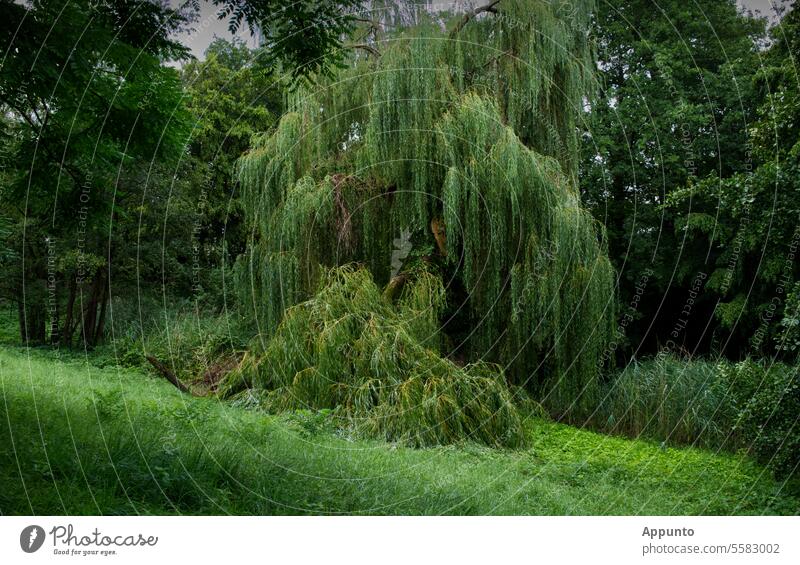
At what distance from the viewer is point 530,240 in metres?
8.88

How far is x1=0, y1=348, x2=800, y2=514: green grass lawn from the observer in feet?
12.7

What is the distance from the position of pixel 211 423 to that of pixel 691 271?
472 inches

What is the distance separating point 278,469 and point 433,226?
540cm

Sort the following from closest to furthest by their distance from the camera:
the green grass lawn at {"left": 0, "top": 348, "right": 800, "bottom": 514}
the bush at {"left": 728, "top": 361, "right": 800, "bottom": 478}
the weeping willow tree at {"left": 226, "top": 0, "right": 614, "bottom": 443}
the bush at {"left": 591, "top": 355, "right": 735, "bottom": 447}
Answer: the green grass lawn at {"left": 0, "top": 348, "right": 800, "bottom": 514} → the bush at {"left": 728, "top": 361, "right": 800, "bottom": 478} → the bush at {"left": 591, "top": 355, "right": 735, "bottom": 447} → the weeping willow tree at {"left": 226, "top": 0, "right": 614, "bottom": 443}

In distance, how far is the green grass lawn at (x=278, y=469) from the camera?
388 cm

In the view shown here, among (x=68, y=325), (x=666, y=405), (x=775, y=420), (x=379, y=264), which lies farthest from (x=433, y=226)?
(x=68, y=325)

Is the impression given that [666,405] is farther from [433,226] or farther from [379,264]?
[379,264]

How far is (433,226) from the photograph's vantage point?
31.2 feet

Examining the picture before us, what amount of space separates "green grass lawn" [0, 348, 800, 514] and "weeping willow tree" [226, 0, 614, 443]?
167cm

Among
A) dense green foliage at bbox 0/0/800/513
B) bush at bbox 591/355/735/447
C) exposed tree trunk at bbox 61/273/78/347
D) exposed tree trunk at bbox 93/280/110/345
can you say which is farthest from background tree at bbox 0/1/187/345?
bush at bbox 591/355/735/447

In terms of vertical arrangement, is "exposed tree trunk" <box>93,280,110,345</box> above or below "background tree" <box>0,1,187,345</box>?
below

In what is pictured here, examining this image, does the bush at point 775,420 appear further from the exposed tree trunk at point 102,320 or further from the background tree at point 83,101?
the exposed tree trunk at point 102,320

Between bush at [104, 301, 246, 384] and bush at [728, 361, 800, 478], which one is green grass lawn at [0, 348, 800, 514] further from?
bush at [104, 301, 246, 384]

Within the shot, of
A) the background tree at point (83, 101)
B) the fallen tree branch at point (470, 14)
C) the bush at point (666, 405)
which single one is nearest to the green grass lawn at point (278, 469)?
the bush at point (666, 405)
